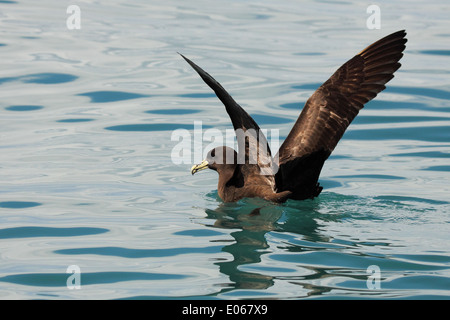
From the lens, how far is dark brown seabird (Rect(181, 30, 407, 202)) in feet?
30.8

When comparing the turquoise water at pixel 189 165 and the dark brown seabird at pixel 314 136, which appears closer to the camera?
the turquoise water at pixel 189 165

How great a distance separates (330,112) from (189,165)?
283 centimetres

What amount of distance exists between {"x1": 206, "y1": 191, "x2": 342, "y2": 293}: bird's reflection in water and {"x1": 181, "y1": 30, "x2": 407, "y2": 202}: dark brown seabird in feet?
0.45

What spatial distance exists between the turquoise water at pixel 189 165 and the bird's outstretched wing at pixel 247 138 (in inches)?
15.8

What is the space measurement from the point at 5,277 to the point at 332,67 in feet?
31.7

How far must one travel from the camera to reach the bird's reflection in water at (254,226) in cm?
725
